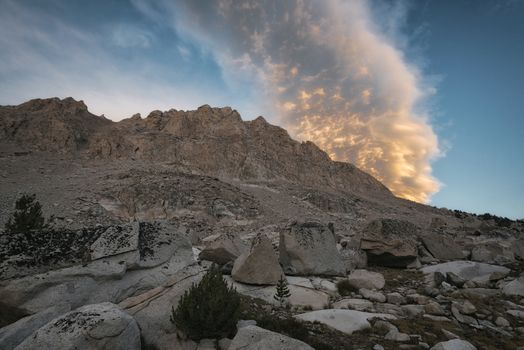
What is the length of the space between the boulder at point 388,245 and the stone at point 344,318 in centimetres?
731

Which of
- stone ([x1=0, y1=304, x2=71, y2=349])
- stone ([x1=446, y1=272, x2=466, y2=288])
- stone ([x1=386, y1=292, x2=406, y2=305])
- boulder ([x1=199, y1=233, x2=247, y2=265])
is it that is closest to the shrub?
stone ([x1=0, y1=304, x2=71, y2=349])

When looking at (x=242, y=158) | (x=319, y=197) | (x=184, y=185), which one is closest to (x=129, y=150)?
(x=242, y=158)

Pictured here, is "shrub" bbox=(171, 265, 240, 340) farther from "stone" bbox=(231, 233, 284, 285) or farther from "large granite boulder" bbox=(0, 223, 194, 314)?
"stone" bbox=(231, 233, 284, 285)

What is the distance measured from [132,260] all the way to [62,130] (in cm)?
8146

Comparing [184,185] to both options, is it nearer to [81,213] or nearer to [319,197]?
[81,213]

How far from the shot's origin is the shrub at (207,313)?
6.10 meters

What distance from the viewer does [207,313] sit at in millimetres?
6203

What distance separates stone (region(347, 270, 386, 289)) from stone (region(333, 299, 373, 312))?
6.05 feet

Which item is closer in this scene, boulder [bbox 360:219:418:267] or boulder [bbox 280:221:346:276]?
boulder [bbox 280:221:346:276]

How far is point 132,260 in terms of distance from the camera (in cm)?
864

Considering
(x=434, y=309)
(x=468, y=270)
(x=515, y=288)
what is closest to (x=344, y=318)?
(x=434, y=309)

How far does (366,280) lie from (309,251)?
2501 millimetres

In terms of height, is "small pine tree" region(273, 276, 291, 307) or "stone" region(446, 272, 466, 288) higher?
"stone" region(446, 272, 466, 288)

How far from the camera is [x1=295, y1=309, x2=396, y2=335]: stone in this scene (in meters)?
7.73
